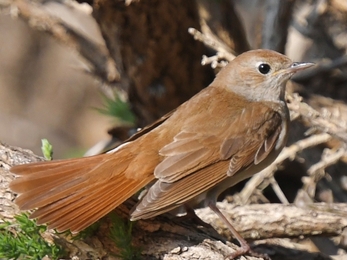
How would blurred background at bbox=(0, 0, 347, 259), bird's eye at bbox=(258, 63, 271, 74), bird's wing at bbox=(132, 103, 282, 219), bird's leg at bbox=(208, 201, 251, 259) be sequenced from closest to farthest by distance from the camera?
bird's wing at bbox=(132, 103, 282, 219) → bird's leg at bbox=(208, 201, 251, 259) → bird's eye at bbox=(258, 63, 271, 74) → blurred background at bbox=(0, 0, 347, 259)

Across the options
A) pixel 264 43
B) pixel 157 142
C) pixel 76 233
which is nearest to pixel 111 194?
pixel 76 233

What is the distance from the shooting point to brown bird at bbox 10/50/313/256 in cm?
263

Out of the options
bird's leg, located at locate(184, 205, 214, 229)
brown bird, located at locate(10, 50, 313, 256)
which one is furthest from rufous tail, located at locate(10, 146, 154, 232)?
bird's leg, located at locate(184, 205, 214, 229)

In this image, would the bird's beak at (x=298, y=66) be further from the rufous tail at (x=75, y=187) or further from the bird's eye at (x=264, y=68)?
the rufous tail at (x=75, y=187)

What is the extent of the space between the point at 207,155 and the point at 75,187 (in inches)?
27.2

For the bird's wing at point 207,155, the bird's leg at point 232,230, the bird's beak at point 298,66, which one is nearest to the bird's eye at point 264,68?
the bird's beak at point 298,66

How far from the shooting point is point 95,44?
4.67m

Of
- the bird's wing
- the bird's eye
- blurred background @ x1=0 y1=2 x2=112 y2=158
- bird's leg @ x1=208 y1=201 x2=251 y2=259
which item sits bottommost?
bird's leg @ x1=208 y1=201 x2=251 y2=259

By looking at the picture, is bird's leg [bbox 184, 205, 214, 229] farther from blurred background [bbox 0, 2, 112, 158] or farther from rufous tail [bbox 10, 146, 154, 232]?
blurred background [bbox 0, 2, 112, 158]

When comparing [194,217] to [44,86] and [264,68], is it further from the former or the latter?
[44,86]

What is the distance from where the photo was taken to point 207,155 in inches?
122

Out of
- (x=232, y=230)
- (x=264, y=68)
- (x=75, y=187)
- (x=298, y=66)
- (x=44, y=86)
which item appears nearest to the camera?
(x=75, y=187)

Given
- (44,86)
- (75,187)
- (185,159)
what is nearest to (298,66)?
(185,159)

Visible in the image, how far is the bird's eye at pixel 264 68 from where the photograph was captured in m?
3.51
